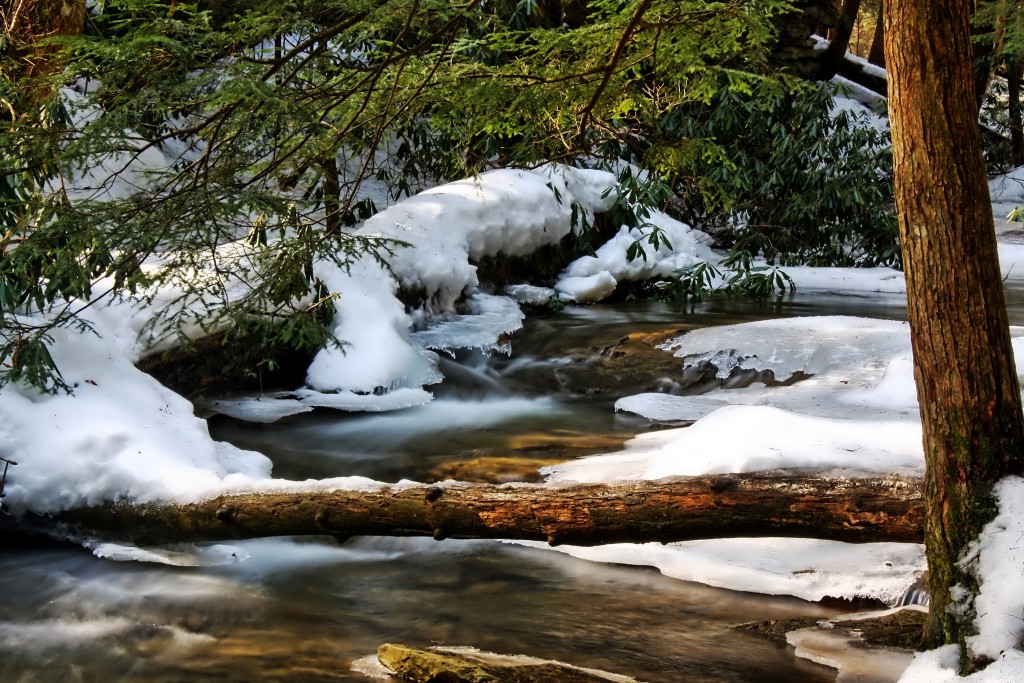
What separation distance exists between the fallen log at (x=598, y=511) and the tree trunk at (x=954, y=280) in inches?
11.2

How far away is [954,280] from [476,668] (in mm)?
1888

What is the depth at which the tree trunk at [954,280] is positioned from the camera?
2514 millimetres

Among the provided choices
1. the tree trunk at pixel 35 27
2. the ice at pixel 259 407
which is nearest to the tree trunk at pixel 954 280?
the tree trunk at pixel 35 27

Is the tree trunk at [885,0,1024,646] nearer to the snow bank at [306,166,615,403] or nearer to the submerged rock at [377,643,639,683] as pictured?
the submerged rock at [377,643,639,683]

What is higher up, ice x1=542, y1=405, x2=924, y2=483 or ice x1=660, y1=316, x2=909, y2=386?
ice x1=660, y1=316, x2=909, y2=386

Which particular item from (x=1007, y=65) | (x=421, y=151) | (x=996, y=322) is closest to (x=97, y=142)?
(x=996, y=322)

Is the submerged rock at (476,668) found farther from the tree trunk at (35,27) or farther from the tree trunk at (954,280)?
the tree trunk at (35,27)

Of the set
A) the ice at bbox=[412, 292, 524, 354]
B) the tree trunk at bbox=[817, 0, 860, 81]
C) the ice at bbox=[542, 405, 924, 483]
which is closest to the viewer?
the ice at bbox=[542, 405, 924, 483]

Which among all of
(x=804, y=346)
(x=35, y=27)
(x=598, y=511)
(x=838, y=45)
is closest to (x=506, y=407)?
(x=804, y=346)

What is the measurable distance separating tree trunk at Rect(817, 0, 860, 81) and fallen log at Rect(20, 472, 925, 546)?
1509cm

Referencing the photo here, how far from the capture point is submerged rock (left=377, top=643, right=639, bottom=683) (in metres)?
2.93

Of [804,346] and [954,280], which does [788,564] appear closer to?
[954,280]

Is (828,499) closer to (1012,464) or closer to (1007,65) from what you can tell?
(1012,464)

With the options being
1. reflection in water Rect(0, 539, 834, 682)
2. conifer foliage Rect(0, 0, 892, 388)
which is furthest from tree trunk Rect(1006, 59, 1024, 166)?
reflection in water Rect(0, 539, 834, 682)
